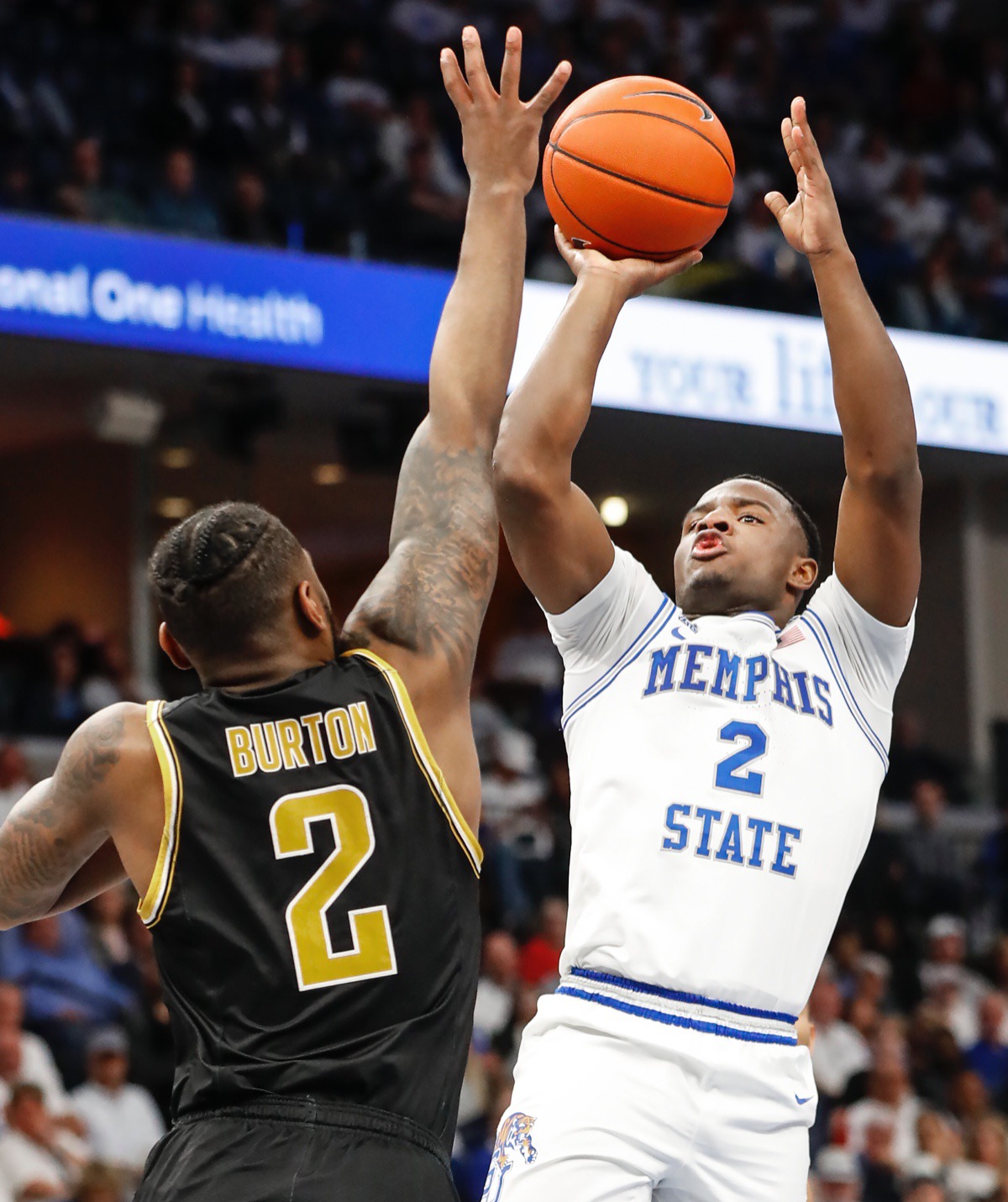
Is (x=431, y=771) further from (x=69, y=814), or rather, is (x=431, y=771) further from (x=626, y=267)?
(x=626, y=267)

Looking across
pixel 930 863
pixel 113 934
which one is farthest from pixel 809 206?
pixel 930 863

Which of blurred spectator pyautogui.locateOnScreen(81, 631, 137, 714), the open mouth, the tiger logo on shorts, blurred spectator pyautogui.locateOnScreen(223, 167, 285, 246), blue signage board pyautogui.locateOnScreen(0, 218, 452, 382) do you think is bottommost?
blurred spectator pyautogui.locateOnScreen(81, 631, 137, 714)

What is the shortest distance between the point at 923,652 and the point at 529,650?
15.0 ft

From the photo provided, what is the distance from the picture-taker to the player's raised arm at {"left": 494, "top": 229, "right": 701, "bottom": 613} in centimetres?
341

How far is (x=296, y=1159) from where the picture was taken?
2.42 meters

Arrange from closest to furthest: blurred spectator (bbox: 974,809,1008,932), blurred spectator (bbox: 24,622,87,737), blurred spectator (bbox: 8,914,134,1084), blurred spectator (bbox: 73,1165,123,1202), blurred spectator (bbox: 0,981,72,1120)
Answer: blurred spectator (bbox: 73,1165,123,1202), blurred spectator (bbox: 0,981,72,1120), blurred spectator (bbox: 8,914,134,1084), blurred spectator (bbox: 24,622,87,737), blurred spectator (bbox: 974,809,1008,932)

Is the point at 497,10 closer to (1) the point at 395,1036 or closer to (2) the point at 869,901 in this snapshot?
(2) the point at 869,901

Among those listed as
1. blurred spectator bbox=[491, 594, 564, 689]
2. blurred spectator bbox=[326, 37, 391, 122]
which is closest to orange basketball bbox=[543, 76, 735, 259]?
blurred spectator bbox=[326, 37, 391, 122]

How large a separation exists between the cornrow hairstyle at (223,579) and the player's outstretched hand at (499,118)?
0.94m

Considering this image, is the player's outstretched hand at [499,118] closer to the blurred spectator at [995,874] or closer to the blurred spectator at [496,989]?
the blurred spectator at [496,989]

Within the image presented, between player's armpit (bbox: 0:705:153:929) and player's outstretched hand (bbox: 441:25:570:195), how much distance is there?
124 cm

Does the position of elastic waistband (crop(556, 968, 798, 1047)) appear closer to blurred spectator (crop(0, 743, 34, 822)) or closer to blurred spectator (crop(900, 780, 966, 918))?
blurred spectator (crop(0, 743, 34, 822))

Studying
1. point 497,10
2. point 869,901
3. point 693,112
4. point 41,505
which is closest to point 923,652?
point 869,901

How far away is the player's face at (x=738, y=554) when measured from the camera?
3672mm
